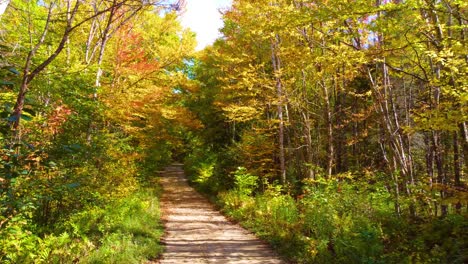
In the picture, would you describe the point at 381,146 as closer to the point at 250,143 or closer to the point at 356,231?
the point at 356,231

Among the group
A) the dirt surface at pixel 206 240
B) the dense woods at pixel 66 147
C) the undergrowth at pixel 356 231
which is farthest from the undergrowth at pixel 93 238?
the undergrowth at pixel 356 231

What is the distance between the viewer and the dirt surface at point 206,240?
702 centimetres

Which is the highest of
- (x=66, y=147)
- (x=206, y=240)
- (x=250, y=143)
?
(x=250, y=143)

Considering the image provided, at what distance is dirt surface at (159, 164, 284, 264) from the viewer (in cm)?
702

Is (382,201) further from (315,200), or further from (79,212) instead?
(79,212)

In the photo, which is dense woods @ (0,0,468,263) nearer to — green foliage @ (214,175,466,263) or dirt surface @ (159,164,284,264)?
green foliage @ (214,175,466,263)

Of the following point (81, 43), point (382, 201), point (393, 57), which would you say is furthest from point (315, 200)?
point (81, 43)

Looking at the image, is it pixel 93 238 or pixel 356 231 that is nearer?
pixel 356 231

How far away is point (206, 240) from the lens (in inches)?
335

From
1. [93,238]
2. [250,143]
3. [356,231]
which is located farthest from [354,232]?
[250,143]

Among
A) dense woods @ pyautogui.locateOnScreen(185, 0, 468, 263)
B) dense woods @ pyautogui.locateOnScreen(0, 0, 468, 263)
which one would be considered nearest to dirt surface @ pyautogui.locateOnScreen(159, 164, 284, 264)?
dense woods @ pyautogui.locateOnScreen(0, 0, 468, 263)

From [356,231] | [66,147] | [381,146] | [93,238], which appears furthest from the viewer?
[381,146]

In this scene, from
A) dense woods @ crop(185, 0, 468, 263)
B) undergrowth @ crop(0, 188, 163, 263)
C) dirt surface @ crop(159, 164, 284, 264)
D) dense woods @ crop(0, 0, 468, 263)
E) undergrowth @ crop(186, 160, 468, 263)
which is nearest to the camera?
dense woods @ crop(0, 0, 468, 263)

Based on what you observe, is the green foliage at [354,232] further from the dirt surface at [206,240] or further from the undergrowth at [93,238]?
the undergrowth at [93,238]
